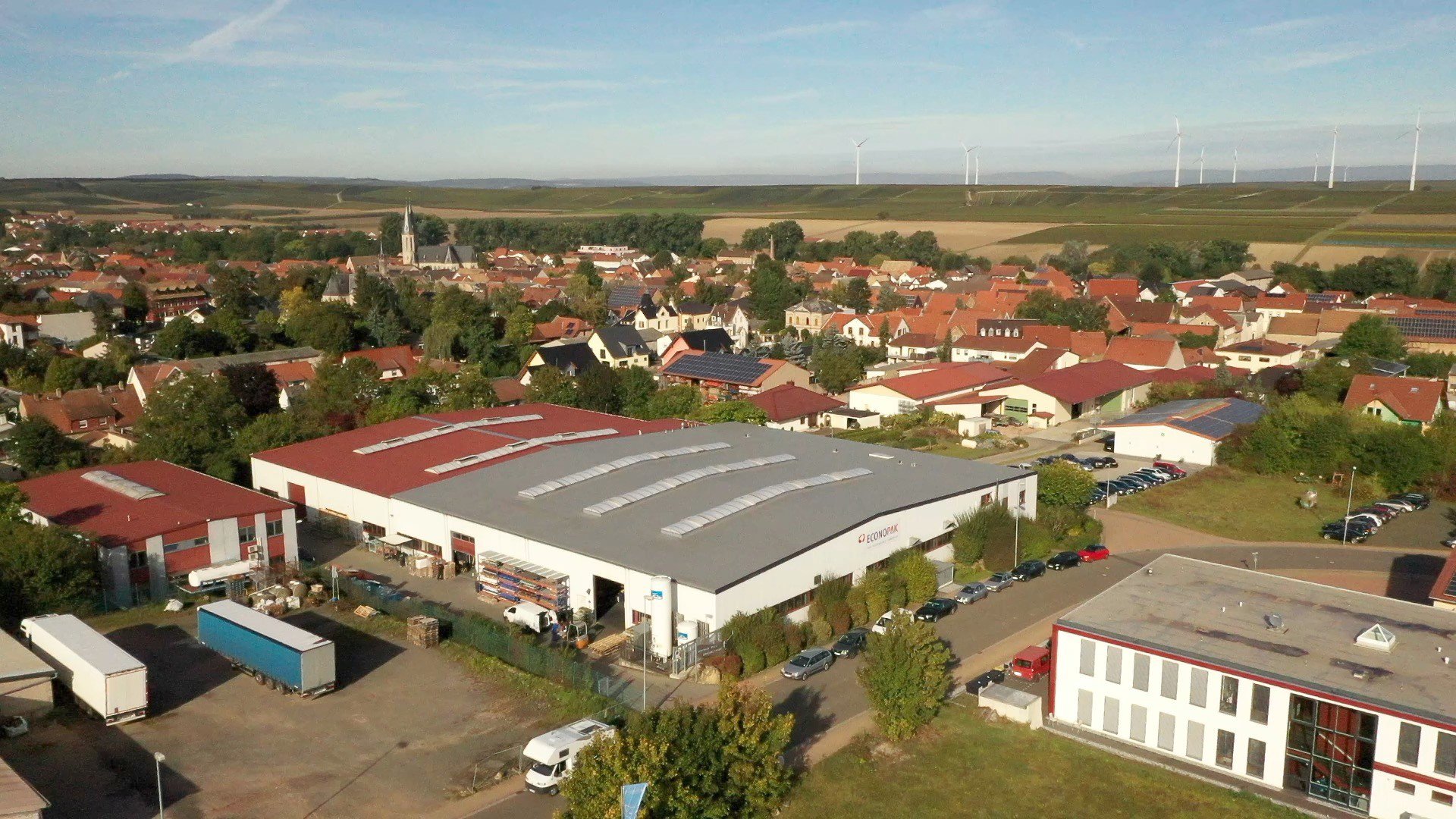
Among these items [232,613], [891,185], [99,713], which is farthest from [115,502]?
[891,185]

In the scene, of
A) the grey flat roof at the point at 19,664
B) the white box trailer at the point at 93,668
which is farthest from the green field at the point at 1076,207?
the grey flat roof at the point at 19,664

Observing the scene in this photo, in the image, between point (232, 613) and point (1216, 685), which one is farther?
point (232, 613)

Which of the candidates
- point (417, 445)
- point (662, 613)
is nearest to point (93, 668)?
point (662, 613)

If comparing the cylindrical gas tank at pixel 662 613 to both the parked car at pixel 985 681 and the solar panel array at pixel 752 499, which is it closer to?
the solar panel array at pixel 752 499

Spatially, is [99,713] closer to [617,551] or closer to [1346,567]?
[617,551]

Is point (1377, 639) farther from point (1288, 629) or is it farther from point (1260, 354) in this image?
point (1260, 354)

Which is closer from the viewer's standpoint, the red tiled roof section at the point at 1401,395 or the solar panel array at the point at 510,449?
the solar panel array at the point at 510,449

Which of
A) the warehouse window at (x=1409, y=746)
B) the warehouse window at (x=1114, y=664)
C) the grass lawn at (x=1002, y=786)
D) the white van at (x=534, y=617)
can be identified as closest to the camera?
the warehouse window at (x=1409, y=746)
